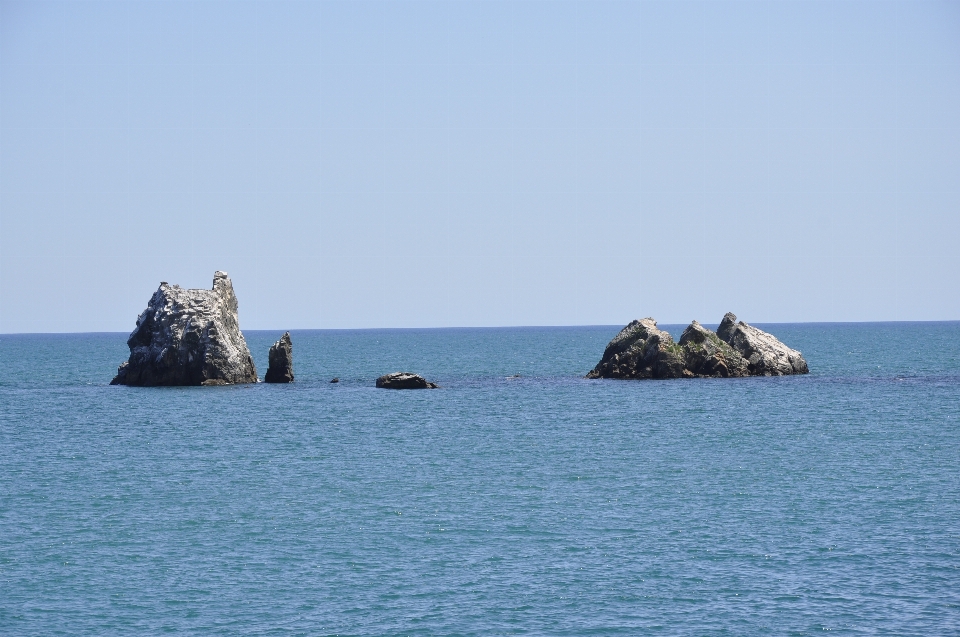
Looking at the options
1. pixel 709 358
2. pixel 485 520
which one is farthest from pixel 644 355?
pixel 485 520

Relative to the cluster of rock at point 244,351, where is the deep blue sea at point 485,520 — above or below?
below

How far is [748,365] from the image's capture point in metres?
96.4

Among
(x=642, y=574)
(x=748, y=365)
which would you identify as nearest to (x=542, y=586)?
(x=642, y=574)

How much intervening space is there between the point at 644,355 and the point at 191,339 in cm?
3936

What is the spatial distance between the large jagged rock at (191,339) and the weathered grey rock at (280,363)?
3893 mm

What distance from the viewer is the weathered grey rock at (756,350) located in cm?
9700

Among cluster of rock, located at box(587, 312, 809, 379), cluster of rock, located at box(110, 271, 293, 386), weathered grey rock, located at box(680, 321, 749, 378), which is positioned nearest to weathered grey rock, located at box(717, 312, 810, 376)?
cluster of rock, located at box(587, 312, 809, 379)

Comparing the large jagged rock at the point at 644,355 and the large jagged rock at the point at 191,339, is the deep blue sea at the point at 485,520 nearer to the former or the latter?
the large jagged rock at the point at 191,339

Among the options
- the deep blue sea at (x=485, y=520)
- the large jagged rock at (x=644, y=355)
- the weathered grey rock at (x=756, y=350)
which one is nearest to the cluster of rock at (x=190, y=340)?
the deep blue sea at (x=485, y=520)

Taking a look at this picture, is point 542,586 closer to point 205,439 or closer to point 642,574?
point 642,574

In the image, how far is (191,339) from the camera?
8712 centimetres

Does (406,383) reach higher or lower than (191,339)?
lower

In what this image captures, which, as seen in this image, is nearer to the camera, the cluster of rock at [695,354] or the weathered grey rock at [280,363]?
the cluster of rock at [695,354]

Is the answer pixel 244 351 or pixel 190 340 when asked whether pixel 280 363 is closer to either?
pixel 244 351
